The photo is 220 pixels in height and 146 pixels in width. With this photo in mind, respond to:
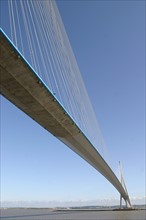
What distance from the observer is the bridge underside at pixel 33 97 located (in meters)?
12.7

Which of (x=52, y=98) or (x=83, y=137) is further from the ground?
(x=52, y=98)

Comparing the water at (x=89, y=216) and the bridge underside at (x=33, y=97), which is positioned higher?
the bridge underside at (x=33, y=97)

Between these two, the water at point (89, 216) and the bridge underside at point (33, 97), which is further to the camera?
the water at point (89, 216)

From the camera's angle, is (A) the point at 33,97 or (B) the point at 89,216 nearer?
(A) the point at 33,97

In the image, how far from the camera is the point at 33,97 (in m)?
16.3

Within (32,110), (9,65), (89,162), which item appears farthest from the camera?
(89,162)

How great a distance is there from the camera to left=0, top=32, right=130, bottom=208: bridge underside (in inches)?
500

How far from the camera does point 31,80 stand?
14.5 m

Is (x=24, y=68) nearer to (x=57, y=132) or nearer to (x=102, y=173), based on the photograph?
(x=57, y=132)

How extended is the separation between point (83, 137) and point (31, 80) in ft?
36.3

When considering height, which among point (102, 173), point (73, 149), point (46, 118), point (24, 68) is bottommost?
point (102, 173)

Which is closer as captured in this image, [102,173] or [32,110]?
[32,110]

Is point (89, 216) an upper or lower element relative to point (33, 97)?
lower

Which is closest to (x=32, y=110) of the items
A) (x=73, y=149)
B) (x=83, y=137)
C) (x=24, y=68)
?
(x=24, y=68)
